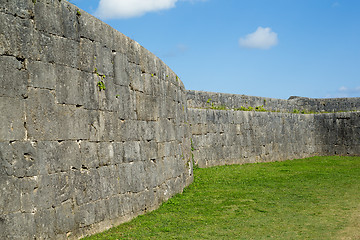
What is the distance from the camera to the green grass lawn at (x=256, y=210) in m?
6.84

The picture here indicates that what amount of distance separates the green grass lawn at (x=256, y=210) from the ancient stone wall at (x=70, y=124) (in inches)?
23.9

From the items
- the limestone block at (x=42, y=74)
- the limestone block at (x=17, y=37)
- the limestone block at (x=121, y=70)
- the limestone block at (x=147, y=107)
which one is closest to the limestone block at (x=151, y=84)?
the limestone block at (x=147, y=107)

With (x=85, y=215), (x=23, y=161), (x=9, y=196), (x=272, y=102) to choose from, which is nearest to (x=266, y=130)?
(x=272, y=102)

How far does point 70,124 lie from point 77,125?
172 millimetres

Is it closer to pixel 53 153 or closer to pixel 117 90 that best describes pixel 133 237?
pixel 53 153

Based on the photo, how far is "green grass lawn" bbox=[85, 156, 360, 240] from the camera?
684 cm

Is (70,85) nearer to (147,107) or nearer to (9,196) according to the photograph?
(9,196)

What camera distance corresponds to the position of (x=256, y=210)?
28.5 feet

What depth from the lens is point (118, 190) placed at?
285 inches

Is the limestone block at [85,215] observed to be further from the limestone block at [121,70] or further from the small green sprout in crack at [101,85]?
the limestone block at [121,70]

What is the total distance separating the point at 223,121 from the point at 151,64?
8751mm

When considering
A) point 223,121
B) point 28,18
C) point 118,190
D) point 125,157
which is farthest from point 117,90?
point 223,121

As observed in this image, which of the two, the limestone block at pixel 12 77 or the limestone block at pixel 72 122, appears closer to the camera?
the limestone block at pixel 12 77

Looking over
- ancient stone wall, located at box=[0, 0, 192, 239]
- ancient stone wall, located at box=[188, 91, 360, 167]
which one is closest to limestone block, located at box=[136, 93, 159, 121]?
ancient stone wall, located at box=[0, 0, 192, 239]
